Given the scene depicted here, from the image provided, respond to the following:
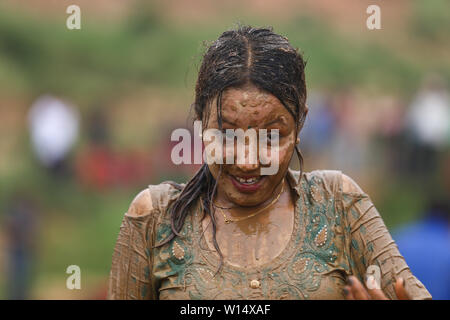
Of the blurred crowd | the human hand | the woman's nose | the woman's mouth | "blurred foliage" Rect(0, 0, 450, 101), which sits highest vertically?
"blurred foliage" Rect(0, 0, 450, 101)

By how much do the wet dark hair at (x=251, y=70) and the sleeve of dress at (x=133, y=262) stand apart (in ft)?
0.41

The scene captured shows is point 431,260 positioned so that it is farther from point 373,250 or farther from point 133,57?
point 133,57

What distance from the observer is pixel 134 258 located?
455 cm

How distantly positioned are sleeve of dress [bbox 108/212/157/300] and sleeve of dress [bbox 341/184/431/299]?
999 mm

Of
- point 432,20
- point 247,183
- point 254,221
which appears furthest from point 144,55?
point 247,183

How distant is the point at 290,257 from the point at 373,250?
41 centimetres

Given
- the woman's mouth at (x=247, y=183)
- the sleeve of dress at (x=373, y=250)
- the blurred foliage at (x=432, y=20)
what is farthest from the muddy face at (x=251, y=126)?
the blurred foliage at (x=432, y=20)

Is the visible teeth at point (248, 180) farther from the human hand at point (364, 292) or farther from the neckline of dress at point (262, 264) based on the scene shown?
the human hand at point (364, 292)

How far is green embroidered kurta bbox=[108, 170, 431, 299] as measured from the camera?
172 inches

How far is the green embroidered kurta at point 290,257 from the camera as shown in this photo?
437 centimetres

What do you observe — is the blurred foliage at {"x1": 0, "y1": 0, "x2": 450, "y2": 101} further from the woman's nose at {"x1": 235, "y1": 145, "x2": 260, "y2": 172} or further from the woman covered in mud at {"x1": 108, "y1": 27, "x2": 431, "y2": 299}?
the woman's nose at {"x1": 235, "y1": 145, "x2": 260, "y2": 172}

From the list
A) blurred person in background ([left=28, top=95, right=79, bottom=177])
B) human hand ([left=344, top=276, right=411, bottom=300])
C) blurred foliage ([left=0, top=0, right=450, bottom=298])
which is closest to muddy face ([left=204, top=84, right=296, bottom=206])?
human hand ([left=344, top=276, right=411, bottom=300])

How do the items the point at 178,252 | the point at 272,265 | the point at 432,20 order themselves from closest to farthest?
the point at 272,265
the point at 178,252
the point at 432,20

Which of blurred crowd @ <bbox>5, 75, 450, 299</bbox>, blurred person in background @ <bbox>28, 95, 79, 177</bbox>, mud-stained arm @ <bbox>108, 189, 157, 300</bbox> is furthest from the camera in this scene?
blurred person in background @ <bbox>28, 95, 79, 177</bbox>
